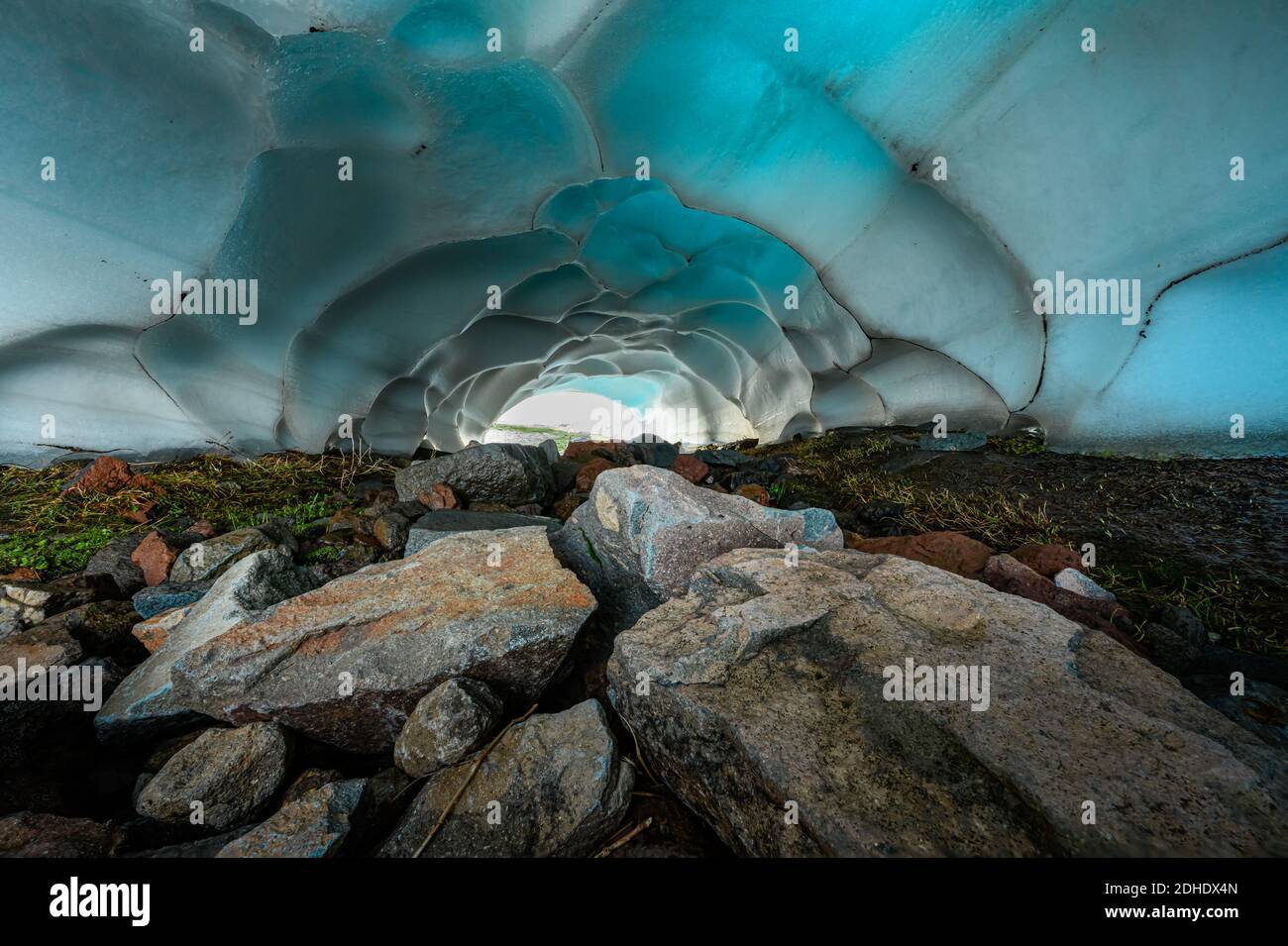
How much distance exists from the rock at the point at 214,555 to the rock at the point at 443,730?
1.93 metres

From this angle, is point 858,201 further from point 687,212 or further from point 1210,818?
point 1210,818

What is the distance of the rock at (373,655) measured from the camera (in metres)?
1.98

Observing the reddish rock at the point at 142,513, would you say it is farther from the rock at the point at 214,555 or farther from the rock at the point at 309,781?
the rock at the point at 309,781

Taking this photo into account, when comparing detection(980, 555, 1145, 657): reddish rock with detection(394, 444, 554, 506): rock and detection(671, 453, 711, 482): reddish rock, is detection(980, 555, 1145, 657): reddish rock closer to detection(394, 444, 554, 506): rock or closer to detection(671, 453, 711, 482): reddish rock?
detection(671, 453, 711, 482): reddish rock

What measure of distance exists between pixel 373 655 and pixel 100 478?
4.80 meters

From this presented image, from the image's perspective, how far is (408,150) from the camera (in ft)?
15.6

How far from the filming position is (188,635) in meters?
2.49

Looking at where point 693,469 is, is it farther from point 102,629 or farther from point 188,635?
point 102,629

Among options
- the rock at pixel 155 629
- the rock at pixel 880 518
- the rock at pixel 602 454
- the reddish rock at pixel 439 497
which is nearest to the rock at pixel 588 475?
the rock at pixel 602 454

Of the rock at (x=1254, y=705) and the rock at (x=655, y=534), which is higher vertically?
the rock at (x=655, y=534)

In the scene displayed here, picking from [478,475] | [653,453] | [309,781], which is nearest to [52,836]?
[309,781]

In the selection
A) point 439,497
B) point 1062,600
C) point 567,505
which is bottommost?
point 1062,600
